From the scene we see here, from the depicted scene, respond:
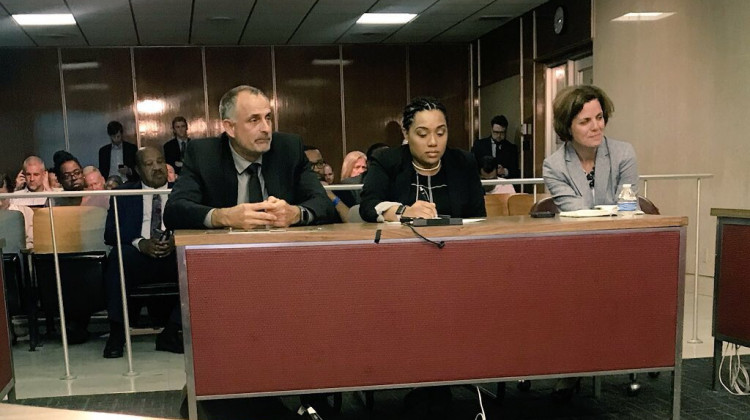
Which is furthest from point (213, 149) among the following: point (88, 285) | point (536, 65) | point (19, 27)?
point (19, 27)

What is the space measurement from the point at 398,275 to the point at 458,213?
25.2 inches

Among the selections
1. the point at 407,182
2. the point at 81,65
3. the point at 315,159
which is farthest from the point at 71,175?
the point at 81,65

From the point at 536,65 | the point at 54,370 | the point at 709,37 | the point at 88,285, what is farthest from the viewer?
the point at 536,65

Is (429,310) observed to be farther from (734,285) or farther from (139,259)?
(139,259)

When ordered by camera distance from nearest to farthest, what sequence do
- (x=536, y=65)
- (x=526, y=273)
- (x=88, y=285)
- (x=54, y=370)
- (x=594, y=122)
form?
1. (x=526, y=273)
2. (x=594, y=122)
3. (x=54, y=370)
4. (x=88, y=285)
5. (x=536, y=65)

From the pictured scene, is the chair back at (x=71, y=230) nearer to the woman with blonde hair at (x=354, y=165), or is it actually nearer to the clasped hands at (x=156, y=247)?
the clasped hands at (x=156, y=247)

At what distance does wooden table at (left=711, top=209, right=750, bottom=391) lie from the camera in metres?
2.79

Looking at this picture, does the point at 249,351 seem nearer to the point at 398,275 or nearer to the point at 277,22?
the point at 398,275

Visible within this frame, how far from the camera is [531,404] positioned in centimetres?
279

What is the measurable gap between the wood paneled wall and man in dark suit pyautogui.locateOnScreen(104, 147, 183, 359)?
6.39 metres

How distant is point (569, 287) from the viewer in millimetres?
2080

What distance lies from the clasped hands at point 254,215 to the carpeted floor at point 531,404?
62cm

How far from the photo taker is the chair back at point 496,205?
14.7 feet

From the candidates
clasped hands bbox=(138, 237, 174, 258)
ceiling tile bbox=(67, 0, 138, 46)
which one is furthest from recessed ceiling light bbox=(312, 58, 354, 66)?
clasped hands bbox=(138, 237, 174, 258)
